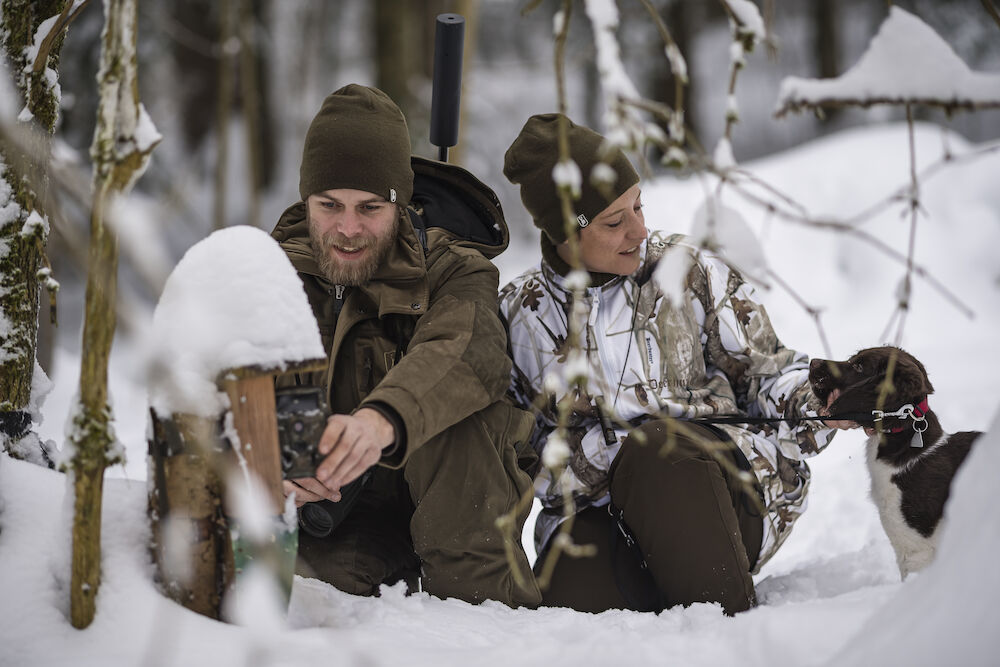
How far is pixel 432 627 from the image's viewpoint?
1916 mm

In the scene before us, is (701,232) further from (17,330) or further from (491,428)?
(17,330)

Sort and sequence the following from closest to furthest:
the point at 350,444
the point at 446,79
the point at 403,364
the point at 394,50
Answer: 1. the point at 350,444
2. the point at 403,364
3. the point at 446,79
4. the point at 394,50

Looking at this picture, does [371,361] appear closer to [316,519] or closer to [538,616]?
[316,519]

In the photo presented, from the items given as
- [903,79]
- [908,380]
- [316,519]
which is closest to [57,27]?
[316,519]

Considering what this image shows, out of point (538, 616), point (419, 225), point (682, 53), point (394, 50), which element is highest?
point (682, 53)

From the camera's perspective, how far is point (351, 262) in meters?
2.40

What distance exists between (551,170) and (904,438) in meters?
1.32

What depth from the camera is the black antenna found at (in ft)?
9.28

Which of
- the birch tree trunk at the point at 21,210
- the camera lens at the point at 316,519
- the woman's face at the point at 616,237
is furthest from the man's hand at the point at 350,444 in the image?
the woman's face at the point at 616,237

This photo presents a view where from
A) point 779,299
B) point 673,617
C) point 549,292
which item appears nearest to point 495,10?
point 779,299

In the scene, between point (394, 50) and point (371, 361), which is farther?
point (394, 50)

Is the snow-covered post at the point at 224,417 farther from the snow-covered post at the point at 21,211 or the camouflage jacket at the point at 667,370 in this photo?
the camouflage jacket at the point at 667,370

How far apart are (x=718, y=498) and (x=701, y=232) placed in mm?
1174

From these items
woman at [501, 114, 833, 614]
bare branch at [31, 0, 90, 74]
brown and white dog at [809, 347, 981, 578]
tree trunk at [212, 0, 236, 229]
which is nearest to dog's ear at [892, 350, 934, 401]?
brown and white dog at [809, 347, 981, 578]
